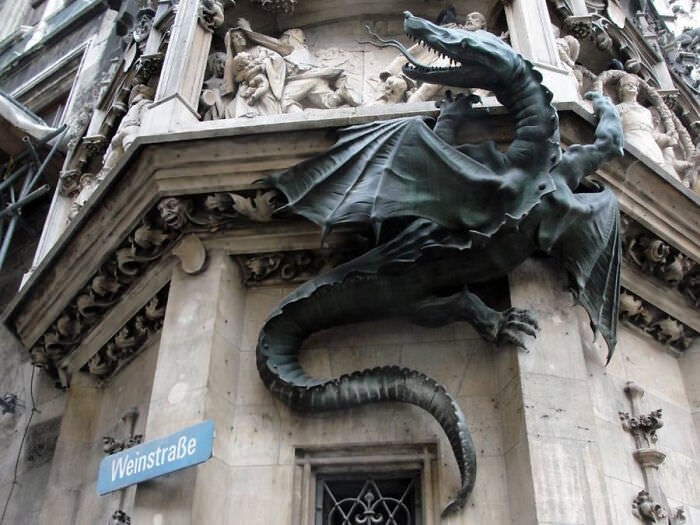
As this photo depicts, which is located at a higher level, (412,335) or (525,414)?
(412,335)

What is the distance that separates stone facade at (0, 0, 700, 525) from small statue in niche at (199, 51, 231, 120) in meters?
0.02

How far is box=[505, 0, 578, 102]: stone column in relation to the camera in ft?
19.5

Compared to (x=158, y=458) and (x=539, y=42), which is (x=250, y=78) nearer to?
(x=539, y=42)

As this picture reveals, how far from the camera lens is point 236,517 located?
487 cm

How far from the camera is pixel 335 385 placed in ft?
16.7

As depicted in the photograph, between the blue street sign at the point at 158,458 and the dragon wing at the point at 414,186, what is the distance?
140 centimetres

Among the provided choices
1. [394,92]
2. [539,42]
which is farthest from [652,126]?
[394,92]

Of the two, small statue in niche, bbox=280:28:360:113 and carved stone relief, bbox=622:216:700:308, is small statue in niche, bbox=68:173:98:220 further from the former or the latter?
Answer: carved stone relief, bbox=622:216:700:308

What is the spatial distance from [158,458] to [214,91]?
311 centimetres

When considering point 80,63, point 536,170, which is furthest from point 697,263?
point 80,63

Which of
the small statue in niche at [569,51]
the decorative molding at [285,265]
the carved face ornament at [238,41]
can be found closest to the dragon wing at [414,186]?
the decorative molding at [285,265]

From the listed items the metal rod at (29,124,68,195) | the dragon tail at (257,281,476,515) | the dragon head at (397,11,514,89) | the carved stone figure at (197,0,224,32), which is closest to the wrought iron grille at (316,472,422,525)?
the dragon tail at (257,281,476,515)

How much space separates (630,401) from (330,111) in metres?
2.84

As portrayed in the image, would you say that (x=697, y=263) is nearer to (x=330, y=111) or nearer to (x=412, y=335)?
(x=412, y=335)
